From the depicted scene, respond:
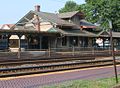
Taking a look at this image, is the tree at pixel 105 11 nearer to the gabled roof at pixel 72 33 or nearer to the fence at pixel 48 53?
the gabled roof at pixel 72 33

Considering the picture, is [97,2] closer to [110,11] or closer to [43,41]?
[110,11]

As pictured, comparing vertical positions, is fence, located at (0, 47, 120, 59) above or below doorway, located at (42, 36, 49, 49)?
below

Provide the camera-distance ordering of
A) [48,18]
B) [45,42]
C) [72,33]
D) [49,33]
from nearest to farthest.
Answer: [49,33] < [45,42] < [72,33] < [48,18]

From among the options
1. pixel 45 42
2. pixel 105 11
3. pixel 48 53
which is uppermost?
pixel 105 11

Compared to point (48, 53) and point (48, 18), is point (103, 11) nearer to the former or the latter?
point (48, 18)

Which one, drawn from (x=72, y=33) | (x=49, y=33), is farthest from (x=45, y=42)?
(x=72, y=33)

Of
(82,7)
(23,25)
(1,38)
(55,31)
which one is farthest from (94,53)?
(82,7)

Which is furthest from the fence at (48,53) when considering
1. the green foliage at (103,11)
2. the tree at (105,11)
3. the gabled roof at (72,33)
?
the tree at (105,11)

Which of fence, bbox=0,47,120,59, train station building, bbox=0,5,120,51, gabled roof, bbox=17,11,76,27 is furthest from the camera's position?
gabled roof, bbox=17,11,76,27

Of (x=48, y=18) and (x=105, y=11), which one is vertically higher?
(x=105, y=11)

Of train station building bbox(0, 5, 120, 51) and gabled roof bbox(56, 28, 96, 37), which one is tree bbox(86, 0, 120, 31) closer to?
train station building bbox(0, 5, 120, 51)

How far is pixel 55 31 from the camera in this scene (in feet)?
153

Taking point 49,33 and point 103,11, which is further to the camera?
point 103,11

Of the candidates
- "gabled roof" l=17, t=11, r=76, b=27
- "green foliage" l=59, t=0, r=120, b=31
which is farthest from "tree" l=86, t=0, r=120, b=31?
"gabled roof" l=17, t=11, r=76, b=27
